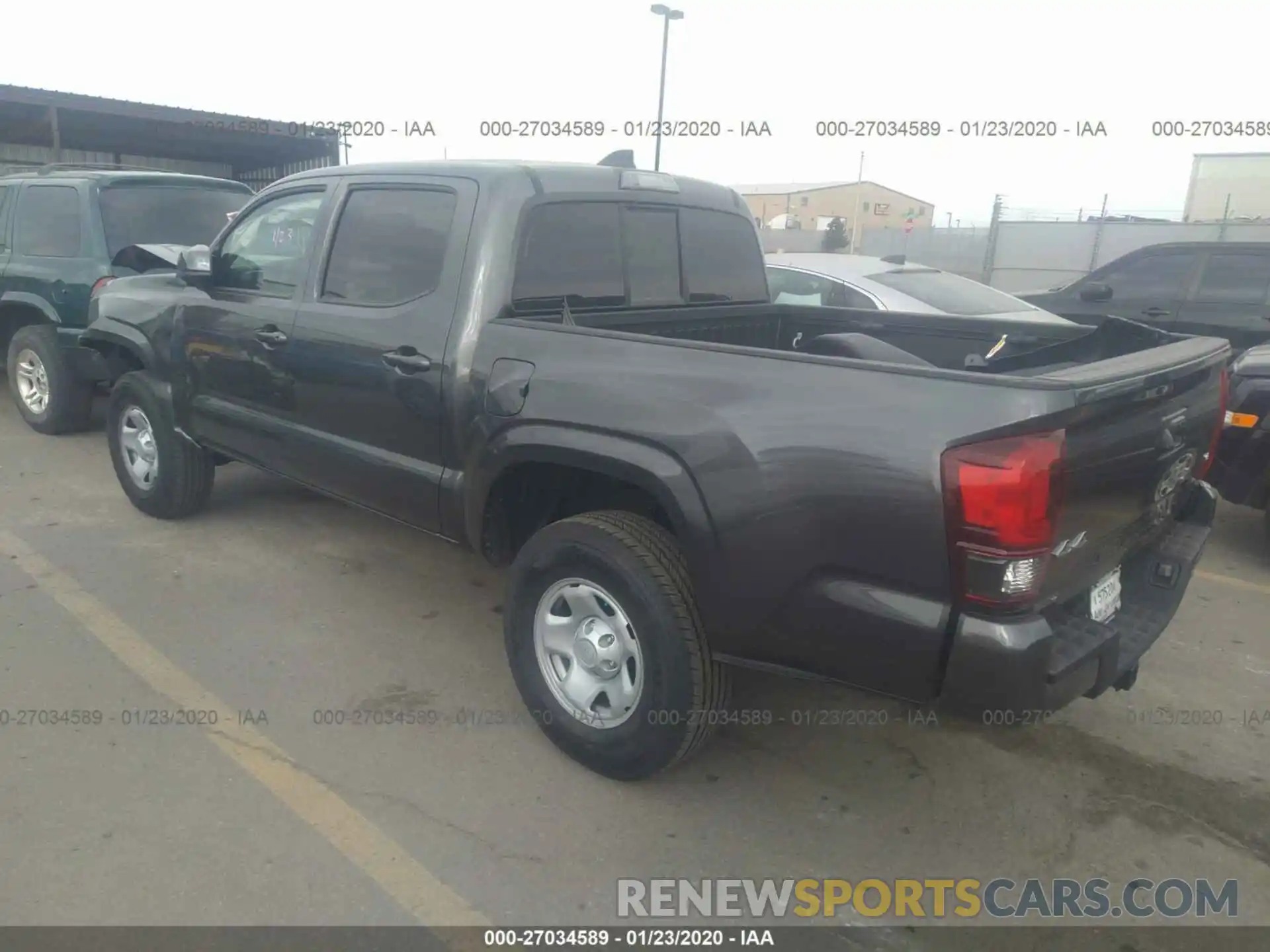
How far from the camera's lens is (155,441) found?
16.1 feet

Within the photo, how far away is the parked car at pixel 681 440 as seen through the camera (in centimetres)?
221

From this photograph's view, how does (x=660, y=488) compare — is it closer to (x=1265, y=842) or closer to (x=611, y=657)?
(x=611, y=657)

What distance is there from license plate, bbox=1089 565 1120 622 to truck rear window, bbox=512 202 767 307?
198 cm

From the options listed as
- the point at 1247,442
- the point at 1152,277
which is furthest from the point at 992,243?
the point at 1247,442

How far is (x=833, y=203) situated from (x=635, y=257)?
66.4 metres

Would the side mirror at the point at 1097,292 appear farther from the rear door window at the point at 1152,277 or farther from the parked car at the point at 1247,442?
the parked car at the point at 1247,442

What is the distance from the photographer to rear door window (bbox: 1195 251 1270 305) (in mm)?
7434

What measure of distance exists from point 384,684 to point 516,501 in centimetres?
91

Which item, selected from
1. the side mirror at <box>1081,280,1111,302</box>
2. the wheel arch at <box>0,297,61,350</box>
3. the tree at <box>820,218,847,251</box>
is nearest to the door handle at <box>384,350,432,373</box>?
the wheel arch at <box>0,297,61,350</box>

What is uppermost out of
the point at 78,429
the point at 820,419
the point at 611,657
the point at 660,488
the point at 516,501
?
the point at 820,419

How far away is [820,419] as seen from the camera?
7.68 ft

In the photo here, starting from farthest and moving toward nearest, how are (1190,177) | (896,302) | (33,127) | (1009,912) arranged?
(1190,177) < (33,127) < (896,302) < (1009,912)

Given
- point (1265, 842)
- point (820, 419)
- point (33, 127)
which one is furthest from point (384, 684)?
point (33, 127)

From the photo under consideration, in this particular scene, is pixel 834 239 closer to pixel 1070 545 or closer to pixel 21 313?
pixel 21 313
